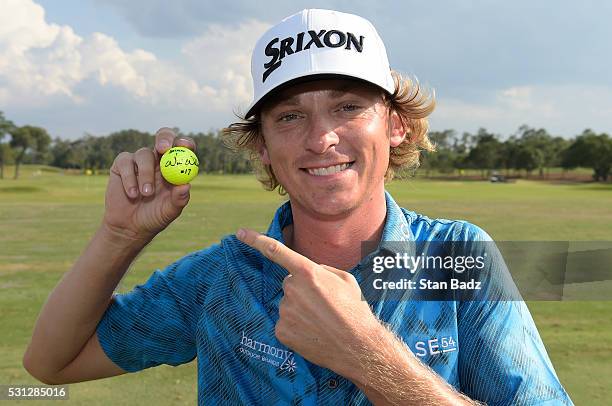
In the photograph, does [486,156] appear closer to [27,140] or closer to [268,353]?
[27,140]

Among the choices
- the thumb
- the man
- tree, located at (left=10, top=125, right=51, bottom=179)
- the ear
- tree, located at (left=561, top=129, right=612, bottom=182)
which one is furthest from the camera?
tree, located at (left=10, top=125, right=51, bottom=179)

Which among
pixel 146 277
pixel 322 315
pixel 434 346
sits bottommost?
pixel 146 277

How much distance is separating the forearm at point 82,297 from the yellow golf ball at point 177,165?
0.34 meters

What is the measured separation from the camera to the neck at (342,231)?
9.80ft

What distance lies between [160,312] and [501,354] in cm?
158

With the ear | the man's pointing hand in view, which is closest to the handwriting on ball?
the man's pointing hand

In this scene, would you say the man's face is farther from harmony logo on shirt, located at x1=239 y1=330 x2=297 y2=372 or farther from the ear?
harmony logo on shirt, located at x1=239 y1=330 x2=297 y2=372

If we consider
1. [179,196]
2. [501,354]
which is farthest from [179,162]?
[501,354]

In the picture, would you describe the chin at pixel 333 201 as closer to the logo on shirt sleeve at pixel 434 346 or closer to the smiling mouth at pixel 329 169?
the smiling mouth at pixel 329 169

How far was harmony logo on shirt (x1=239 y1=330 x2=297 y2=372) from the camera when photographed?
8.59 feet

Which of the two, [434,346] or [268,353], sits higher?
[434,346]

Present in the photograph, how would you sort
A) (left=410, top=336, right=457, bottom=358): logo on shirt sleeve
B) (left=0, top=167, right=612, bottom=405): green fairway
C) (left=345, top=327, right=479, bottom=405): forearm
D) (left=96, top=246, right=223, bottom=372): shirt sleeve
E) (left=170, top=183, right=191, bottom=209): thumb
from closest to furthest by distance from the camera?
(left=345, top=327, right=479, bottom=405): forearm < (left=410, top=336, right=457, bottom=358): logo on shirt sleeve < (left=170, top=183, right=191, bottom=209): thumb < (left=96, top=246, right=223, bottom=372): shirt sleeve < (left=0, top=167, right=612, bottom=405): green fairway

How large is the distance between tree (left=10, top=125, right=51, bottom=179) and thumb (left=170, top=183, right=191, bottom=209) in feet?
388

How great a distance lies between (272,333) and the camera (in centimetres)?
267
